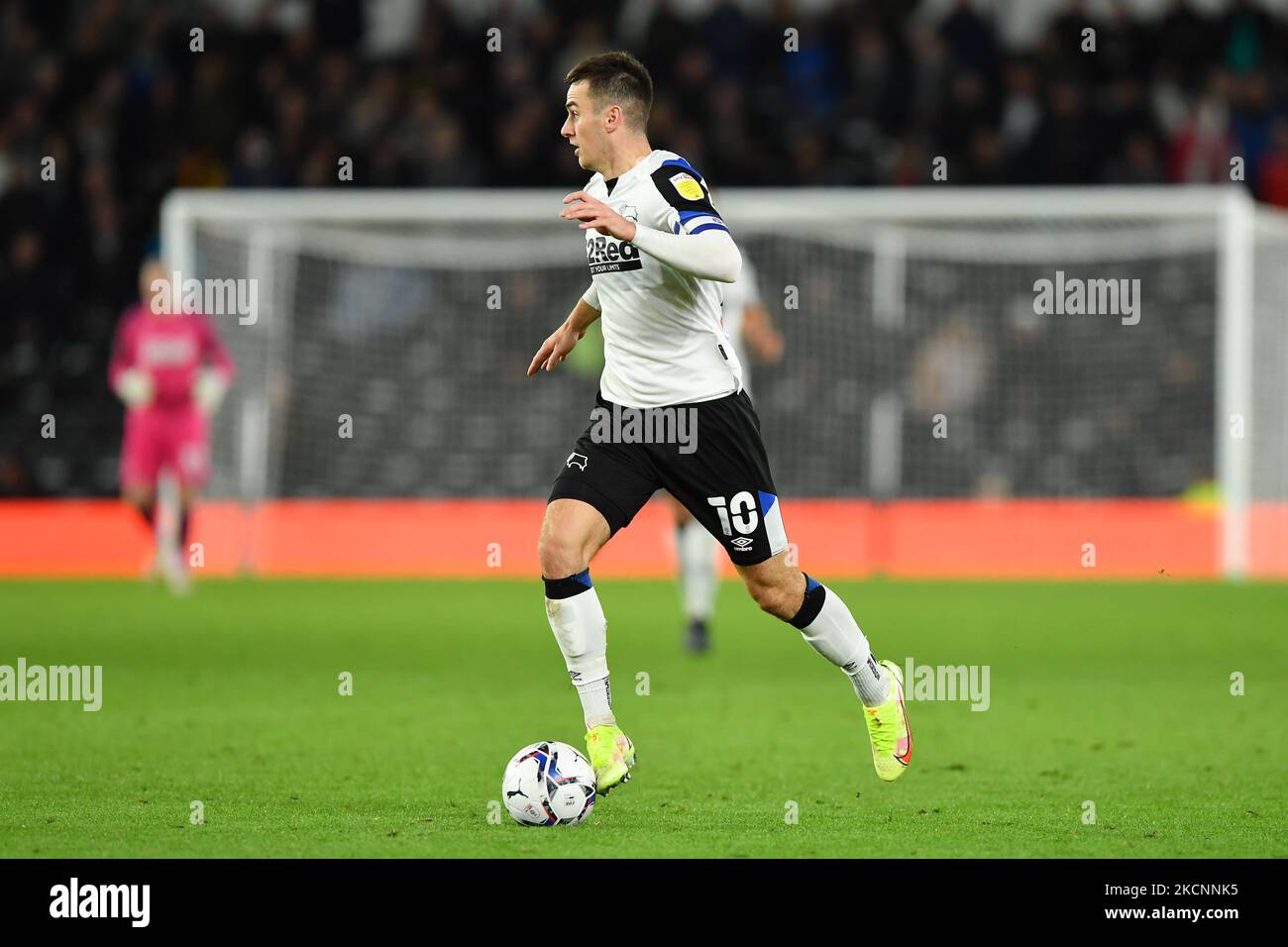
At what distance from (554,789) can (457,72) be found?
15087 mm

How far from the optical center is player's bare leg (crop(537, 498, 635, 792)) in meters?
6.05

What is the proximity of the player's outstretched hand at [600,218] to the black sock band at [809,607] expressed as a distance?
4.46 ft

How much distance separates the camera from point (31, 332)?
17.8 metres

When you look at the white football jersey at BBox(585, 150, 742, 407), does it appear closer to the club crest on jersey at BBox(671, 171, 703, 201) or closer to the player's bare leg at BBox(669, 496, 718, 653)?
the club crest on jersey at BBox(671, 171, 703, 201)

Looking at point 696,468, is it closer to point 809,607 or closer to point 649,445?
point 649,445

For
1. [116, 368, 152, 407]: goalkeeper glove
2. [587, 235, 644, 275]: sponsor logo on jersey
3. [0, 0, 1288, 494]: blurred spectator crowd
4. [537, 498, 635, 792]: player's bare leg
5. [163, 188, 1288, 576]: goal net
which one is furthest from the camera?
[0, 0, 1288, 494]: blurred spectator crowd

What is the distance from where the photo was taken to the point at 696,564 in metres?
11.0

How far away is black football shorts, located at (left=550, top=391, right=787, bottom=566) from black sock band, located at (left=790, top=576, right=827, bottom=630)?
0.19m

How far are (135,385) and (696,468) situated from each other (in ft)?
33.0

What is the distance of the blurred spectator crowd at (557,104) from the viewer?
18.8 metres

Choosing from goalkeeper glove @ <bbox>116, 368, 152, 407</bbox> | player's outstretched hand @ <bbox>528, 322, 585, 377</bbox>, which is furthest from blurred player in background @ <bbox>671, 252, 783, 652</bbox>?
goalkeeper glove @ <bbox>116, 368, 152, 407</bbox>

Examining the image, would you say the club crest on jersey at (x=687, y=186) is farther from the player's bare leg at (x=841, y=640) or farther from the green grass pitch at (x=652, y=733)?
the green grass pitch at (x=652, y=733)

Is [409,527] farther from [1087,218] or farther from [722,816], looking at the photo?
[722,816]

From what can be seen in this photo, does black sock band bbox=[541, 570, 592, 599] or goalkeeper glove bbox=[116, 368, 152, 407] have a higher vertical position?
goalkeeper glove bbox=[116, 368, 152, 407]
